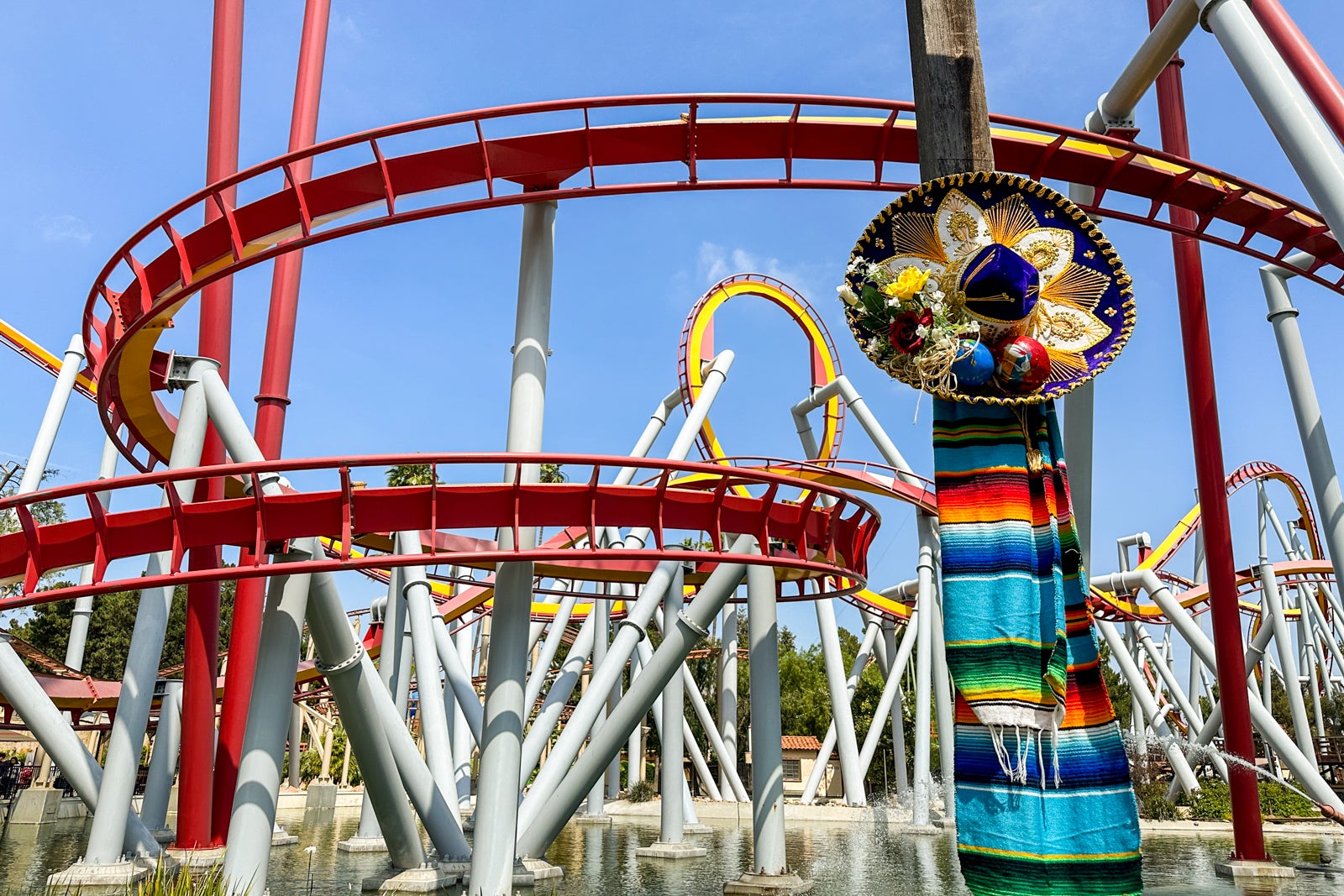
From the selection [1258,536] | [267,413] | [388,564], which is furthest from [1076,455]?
[1258,536]

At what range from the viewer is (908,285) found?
3553 mm

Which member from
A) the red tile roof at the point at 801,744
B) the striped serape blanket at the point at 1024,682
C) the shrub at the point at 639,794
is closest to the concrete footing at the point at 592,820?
the shrub at the point at 639,794

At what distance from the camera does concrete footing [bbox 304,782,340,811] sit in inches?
886

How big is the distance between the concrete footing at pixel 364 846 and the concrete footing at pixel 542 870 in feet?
11.9

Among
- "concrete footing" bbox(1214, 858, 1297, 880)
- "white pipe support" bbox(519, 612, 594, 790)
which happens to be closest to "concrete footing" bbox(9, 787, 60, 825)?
"white pipe support" bbox(519, 612, 594, 790)

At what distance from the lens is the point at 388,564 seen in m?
7.18

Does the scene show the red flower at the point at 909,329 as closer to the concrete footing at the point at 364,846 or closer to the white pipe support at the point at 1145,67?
the white pipe support at the point at 1145,67

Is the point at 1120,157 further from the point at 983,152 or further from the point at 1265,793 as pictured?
the point at 1265,793

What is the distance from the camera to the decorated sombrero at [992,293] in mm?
3469

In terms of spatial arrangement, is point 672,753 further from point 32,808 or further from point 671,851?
point 32,808

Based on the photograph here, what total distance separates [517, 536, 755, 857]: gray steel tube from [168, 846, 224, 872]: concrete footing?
4248 mm

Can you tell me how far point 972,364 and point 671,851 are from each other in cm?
1124

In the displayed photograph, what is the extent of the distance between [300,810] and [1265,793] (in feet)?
67.9

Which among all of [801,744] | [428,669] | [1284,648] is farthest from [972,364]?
[801,744]
